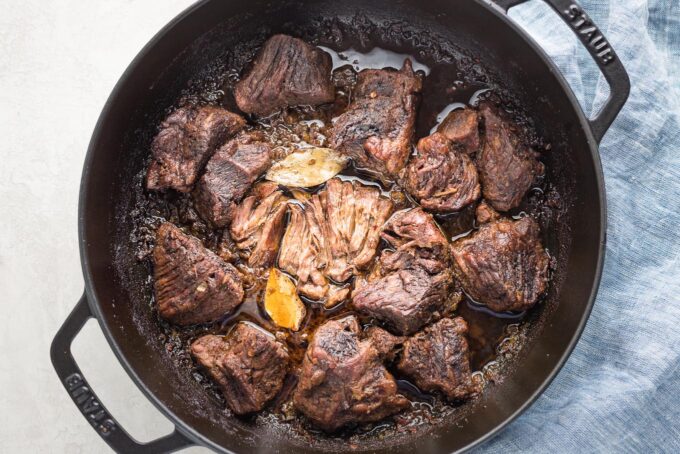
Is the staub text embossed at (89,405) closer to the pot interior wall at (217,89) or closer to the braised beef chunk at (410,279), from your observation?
the pot interior wall at (217,89)

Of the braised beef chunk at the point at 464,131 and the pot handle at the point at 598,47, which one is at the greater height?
the pot handle at the point at 598,47

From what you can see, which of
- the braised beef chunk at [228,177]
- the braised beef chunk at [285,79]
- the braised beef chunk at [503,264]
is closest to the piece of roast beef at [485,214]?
the braised beef chunk at [503,264]

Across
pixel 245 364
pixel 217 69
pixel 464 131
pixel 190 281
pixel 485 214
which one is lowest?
pixel 245 364

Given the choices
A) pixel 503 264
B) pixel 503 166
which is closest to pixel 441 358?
pixel 503 264

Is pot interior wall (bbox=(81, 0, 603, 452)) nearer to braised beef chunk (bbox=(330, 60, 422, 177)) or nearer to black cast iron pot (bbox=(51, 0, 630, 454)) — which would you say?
black cast iron pot (bbox=(51, 0, 630, 454))

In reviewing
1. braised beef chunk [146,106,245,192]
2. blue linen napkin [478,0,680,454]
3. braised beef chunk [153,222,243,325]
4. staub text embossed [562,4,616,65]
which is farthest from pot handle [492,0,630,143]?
braised beef chunk [153,222,243,325]

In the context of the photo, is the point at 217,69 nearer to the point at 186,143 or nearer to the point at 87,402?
the point at 186,143
